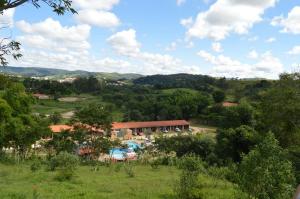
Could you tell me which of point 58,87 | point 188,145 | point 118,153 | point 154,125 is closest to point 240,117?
point 188,145

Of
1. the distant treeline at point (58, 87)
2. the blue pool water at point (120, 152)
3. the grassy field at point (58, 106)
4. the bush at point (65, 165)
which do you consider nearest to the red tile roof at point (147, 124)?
the grassy field at point (58, 106)

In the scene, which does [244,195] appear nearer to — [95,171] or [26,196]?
[26,196]

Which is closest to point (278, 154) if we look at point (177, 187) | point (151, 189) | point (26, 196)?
point (177, 187)

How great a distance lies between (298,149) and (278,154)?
1432cm

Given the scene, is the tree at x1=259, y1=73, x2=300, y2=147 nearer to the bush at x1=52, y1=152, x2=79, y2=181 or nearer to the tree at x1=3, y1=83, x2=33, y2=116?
the bush at x1=52, y1=152, x2=79, y2=181

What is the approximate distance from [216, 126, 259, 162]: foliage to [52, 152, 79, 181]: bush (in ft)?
54.6

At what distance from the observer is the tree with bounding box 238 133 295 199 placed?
12641 millimetres

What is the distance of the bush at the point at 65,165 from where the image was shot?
74.5 feet

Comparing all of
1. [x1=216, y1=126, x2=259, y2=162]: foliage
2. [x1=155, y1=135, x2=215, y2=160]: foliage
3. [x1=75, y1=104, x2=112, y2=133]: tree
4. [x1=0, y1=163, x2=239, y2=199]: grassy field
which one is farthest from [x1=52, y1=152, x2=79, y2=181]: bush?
[x1=155, y1=135, x2=215, y2=160]: foliage

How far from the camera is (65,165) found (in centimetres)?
2481

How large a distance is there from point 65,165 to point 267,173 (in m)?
15.2

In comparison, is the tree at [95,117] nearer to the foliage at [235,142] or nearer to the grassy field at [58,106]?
the foliage at [235,142]

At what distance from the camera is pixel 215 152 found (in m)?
41.1

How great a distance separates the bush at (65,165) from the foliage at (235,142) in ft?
54.6
